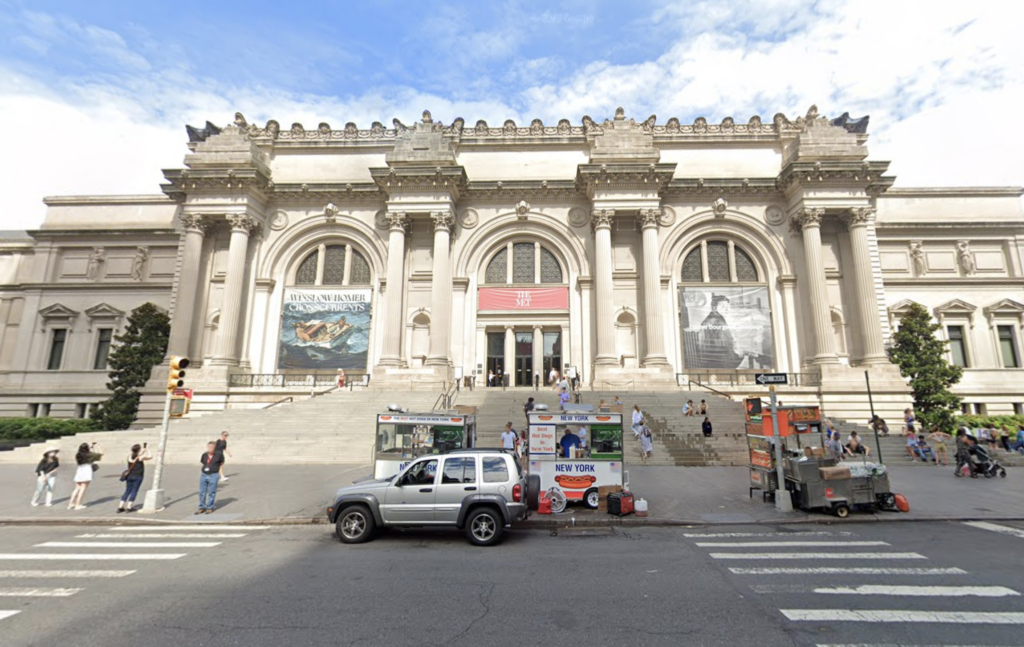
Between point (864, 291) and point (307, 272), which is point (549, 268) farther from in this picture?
point (864, 291)

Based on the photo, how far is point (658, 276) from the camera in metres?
29.2

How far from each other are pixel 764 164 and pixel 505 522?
33.1 meters

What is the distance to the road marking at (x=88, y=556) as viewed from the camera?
26.2 ft

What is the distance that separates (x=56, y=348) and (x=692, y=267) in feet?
153

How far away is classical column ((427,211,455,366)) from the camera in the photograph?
28530 millimetres

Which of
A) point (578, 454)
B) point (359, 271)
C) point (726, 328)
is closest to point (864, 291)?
point (726, 328)

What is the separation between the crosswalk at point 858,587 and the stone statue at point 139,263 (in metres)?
43.7

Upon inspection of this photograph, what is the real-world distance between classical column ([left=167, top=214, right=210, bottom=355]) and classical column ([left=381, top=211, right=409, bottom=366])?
11661 mm

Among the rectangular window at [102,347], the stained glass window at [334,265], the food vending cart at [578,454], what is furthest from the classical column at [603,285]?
the rectangular window at [102,347]

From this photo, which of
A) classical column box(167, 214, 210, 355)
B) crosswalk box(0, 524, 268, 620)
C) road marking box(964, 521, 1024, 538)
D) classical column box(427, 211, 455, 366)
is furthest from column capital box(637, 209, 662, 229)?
classical column box(167, 214, 210, 355)

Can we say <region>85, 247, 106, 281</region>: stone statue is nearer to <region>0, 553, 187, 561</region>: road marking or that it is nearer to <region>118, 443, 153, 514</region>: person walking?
<region>118, 443, 153, 514</region>: person walking

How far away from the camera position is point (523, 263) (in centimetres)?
3238

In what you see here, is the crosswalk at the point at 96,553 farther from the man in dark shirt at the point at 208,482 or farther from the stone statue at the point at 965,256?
the stone statue at the point at 965,256

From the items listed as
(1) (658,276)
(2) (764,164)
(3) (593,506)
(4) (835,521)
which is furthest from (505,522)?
(2) (764,164)
